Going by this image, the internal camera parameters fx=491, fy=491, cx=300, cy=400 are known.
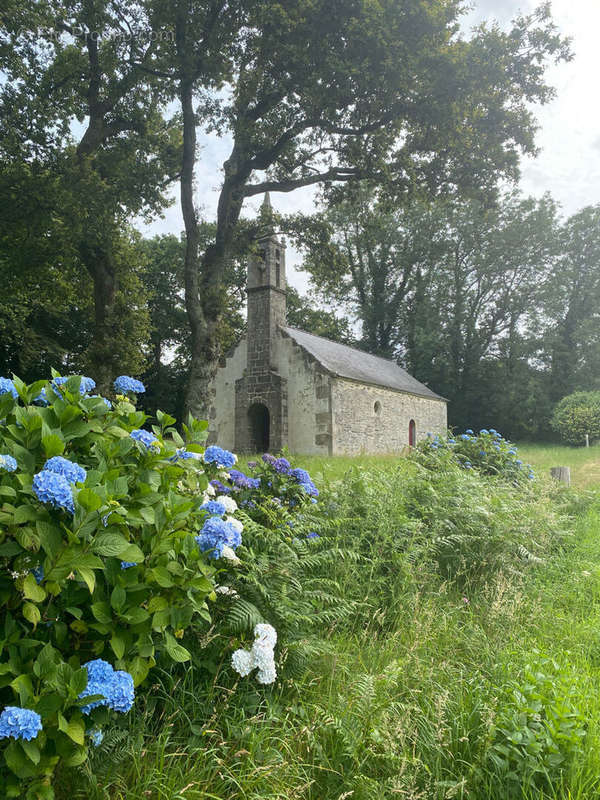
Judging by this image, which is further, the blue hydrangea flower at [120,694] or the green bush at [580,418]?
the green bush at [580,418]

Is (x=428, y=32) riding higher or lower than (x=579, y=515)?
higher

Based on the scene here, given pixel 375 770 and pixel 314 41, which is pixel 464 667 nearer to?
pixel 375 770

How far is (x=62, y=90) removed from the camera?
14.4 meters

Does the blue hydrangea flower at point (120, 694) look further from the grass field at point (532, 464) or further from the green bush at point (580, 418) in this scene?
the green bush at point (580, 418)

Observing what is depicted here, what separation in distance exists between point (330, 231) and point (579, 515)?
38.7 ft

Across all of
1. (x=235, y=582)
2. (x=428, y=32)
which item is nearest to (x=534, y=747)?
(x=235, y=582)

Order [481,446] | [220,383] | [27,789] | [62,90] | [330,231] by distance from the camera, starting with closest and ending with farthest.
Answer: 1. [27,789]
2. [481,446]
3. [62,90]
4. [330,231]
5. [220,383]

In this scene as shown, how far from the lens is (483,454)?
29.9 feet

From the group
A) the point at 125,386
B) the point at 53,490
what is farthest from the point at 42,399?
the point at 53,490

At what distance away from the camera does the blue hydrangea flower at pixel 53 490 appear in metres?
1.66

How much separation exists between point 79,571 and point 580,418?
2893cm

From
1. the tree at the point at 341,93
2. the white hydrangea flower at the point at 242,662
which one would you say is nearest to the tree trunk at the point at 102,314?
the tree at the point at 341,93

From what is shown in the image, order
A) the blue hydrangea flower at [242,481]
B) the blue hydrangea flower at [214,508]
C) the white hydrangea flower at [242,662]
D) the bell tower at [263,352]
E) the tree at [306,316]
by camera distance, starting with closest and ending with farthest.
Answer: the white hydrangea flower at [242,662], the blue hydrangea flower at [214,508], the blue hydrangea flower at [242,481], the bell tower at [263,352], the tree at [306,316]

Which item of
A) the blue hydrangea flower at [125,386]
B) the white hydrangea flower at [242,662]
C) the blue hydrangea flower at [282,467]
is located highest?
the blue hydrangea flower at [125,386]
